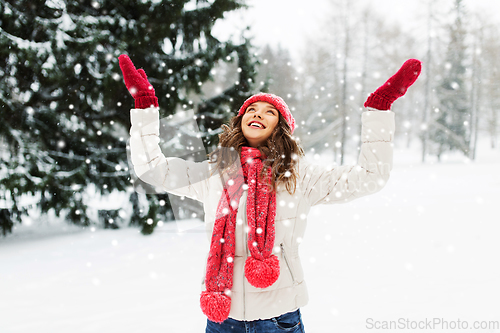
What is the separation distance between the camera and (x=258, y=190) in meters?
1.55

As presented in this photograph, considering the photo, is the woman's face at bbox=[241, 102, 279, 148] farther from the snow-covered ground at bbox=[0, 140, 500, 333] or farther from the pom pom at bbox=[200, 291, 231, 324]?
the snow-covered ground at bbox=[0, 140, 500, 333]

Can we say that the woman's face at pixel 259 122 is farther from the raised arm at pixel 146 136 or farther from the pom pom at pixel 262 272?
the pom pom at pixel 262 272

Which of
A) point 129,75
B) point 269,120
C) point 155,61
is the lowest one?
point 269,120

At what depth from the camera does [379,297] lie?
3.56 metres

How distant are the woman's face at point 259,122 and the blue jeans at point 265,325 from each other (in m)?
0.88

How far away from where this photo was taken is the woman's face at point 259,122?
1655 mm

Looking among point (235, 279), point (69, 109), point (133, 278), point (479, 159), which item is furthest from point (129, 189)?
point (479, 159)

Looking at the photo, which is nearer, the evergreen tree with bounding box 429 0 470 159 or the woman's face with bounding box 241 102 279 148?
the woman's face with bounding box 241 102 279 148

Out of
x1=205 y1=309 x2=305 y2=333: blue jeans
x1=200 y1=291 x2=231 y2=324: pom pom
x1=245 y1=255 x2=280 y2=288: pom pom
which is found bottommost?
x1=205 y1=309 x2=305 y2=333: blue jeans

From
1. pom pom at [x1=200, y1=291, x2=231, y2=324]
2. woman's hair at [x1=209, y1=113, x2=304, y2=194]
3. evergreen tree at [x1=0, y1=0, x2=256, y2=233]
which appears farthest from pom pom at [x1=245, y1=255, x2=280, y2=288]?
evergreen tree at [x1=0, y1=0, x2=256, y2=233]

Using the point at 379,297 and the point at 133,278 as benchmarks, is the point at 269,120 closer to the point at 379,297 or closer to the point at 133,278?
the point at 379,297

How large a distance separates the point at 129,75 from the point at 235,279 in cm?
112

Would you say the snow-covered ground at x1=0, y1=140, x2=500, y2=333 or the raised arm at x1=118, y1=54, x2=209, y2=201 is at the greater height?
the raised arm at x1=118, y1=54, x2=209, y2=201

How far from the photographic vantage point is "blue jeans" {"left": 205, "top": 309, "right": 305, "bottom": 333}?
4.79 ft
